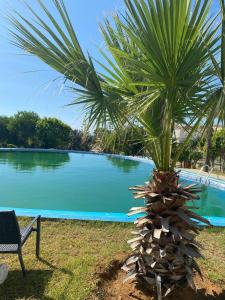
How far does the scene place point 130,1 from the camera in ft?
7.15

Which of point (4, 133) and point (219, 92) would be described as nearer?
point (219, 92)

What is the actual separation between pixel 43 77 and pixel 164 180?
1582 mm

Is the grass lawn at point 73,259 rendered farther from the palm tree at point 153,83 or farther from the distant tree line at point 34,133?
the distant tree line at point 34,133

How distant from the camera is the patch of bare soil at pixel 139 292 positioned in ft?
10.3

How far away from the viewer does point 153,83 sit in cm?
253

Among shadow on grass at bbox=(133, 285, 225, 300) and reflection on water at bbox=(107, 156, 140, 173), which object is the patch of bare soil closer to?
shadow on grass at bbox=(133, 285, 225, 300)

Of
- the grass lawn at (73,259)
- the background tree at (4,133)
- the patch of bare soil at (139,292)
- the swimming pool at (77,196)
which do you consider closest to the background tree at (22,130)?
the background tree at (4,133)

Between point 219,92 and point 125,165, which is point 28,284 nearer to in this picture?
point 219,92

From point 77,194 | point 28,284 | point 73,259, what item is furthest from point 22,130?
point 28,284

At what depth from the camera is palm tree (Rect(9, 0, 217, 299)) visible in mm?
2238

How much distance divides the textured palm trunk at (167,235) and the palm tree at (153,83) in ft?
0.03

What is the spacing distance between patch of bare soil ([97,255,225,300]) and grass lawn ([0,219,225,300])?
4.8 inches

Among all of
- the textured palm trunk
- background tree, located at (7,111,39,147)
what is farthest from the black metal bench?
background tree, located at (7,111,39,147)

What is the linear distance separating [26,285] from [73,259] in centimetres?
78
